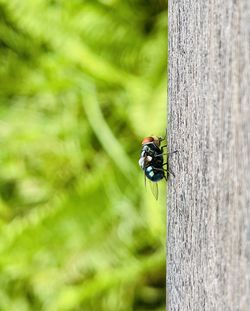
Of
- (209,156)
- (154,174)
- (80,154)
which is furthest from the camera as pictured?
(80,154)

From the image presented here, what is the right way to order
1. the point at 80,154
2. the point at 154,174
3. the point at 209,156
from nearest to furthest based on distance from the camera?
1. the point at 209,156
2. the point at 154,174
3. the point at 80,154

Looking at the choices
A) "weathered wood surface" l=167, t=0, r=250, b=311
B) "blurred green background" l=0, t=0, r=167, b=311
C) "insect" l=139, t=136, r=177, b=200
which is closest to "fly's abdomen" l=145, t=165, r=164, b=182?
"insect" l=139, t=136, r=177, b=200

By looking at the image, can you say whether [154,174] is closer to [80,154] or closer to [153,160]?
[153,160]

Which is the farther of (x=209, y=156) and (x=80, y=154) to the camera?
(x=80, y=154)

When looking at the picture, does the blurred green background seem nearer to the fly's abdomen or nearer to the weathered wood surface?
the fly's abdomen

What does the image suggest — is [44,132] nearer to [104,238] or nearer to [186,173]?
[104,238]

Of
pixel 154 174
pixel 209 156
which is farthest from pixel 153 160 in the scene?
pixel 209 156

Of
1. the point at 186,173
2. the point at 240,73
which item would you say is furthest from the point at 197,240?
the point at 240,73
